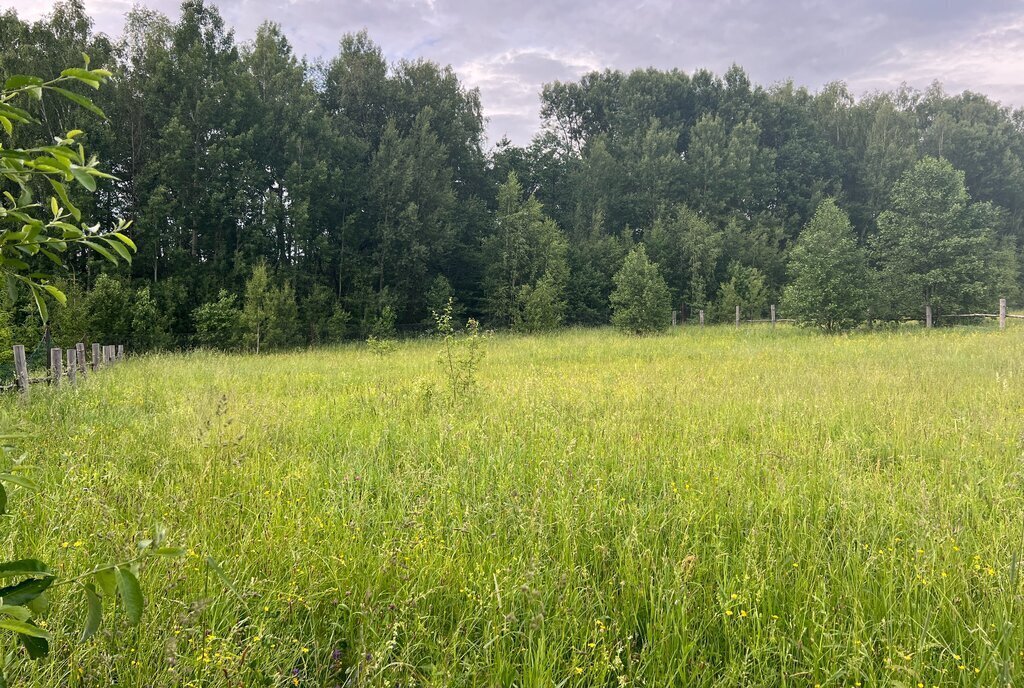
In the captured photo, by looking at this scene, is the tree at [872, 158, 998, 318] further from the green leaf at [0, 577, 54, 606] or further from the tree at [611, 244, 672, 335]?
the green leaf at [0, 577, 54, 606]

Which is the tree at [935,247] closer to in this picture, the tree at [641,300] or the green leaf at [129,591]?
the tree at [641,300]

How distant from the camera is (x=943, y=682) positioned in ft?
7.32

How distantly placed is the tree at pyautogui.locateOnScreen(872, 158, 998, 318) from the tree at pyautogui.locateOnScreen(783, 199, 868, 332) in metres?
3.94

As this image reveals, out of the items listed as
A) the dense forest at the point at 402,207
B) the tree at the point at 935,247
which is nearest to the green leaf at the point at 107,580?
the dense forest at the point at 402,207

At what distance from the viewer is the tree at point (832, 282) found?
2139cm

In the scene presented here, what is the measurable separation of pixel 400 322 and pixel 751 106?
124ft

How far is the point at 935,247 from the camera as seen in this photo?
24062 millimetres

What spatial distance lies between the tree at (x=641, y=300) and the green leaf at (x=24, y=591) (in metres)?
26.1

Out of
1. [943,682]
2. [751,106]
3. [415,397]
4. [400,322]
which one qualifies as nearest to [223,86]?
[400,322]

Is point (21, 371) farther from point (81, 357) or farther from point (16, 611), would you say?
point (16, 611)

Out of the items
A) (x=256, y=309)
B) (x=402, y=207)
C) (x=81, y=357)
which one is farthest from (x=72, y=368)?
(x=402, y=207)

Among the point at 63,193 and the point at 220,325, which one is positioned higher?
the point at 220,325

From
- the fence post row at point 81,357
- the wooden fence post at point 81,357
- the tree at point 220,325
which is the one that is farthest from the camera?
the tree at point 220,325

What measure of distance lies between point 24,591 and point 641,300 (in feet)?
87.6
